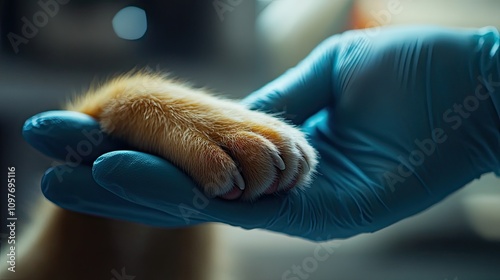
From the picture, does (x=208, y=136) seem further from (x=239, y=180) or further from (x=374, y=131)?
(x=374, y=131)

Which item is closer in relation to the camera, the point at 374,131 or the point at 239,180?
the point at 239,180

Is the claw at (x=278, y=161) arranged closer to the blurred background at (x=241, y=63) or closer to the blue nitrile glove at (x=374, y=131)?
the blue nitrile glove at (x=374, y=131)

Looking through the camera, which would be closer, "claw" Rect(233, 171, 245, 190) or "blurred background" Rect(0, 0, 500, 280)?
"claw" Rect(233, 171, 245, 190)

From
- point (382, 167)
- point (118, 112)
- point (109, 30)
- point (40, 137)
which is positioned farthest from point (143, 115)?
point (109, 30)

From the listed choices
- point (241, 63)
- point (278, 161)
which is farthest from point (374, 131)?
point (241, 63)

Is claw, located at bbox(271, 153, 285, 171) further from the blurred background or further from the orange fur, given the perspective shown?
the blurred background

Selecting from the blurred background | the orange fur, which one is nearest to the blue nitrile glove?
the orange fur
